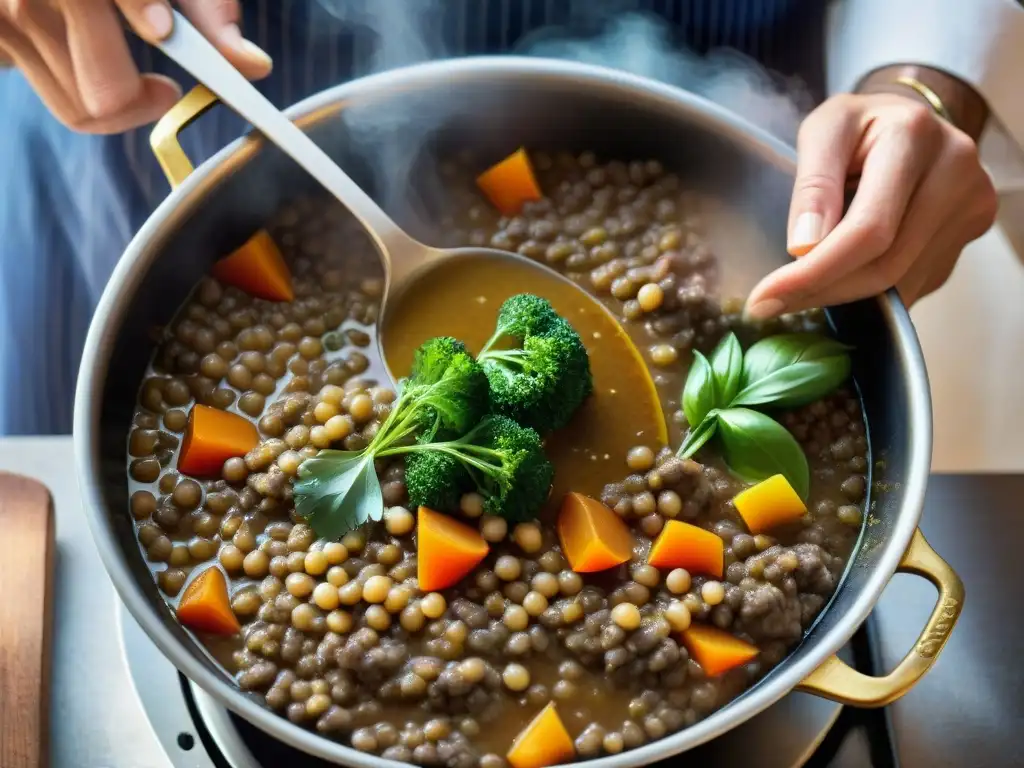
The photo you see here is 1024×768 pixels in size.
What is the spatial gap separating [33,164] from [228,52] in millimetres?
1040

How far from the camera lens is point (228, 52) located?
1.85m

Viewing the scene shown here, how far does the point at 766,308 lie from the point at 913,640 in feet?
2.39

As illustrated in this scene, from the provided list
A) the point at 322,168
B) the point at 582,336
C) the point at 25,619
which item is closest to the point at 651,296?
the point at 582,336

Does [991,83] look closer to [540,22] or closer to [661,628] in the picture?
[540,22]

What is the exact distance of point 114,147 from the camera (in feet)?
A: 8.22

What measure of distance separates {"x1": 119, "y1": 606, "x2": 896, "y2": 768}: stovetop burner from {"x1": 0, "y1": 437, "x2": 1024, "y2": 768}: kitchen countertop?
35mm

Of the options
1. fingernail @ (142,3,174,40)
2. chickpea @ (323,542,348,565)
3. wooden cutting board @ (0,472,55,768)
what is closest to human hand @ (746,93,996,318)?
chickpea @ (323,542,348,565)

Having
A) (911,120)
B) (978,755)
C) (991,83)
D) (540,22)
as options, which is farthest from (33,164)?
(978,755)

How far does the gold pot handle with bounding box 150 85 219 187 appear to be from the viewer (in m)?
1.77

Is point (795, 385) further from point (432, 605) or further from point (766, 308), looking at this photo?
point (432, 605)

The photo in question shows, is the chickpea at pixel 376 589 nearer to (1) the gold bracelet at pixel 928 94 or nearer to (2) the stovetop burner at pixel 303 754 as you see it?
(2) the stovetop burner at pixel 303 754

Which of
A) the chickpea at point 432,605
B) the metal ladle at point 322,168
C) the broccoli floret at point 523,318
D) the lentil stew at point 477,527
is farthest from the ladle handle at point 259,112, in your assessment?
the chickpea at point 432,605

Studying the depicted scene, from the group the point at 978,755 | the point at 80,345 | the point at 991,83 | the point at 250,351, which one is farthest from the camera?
the point at 80,345

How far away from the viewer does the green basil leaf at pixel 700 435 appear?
71.3 inches
